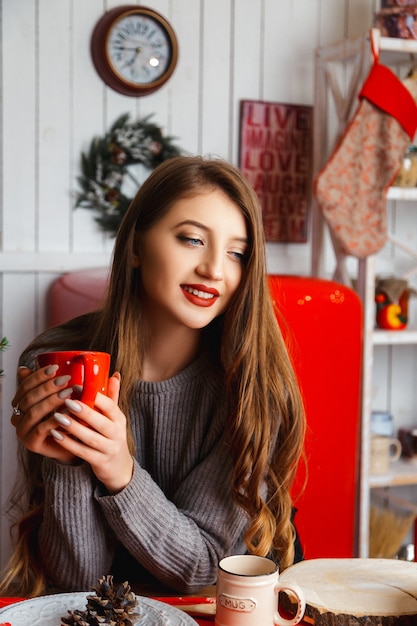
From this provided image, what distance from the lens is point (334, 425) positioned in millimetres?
1925

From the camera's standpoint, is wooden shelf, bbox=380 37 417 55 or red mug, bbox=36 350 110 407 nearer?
red mug, bbox=36 350 110 407

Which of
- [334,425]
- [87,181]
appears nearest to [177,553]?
[334,425]

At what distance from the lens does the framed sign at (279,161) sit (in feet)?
8.58

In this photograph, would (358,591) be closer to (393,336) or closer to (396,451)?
(393,336)

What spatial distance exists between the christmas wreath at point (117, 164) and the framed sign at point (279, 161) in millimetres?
271

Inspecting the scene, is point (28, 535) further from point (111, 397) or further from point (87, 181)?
point (87, 181)

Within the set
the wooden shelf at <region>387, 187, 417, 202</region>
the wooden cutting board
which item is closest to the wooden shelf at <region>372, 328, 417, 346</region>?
the wooden shelf at <region>387, 187, 417, 202</region>

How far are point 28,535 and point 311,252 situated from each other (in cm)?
169

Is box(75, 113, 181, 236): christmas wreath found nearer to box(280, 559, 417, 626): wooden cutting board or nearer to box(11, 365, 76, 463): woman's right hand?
box(11, 365, 76, 463): woman's right hand

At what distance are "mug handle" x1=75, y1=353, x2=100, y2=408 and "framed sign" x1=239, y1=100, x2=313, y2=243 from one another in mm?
1774

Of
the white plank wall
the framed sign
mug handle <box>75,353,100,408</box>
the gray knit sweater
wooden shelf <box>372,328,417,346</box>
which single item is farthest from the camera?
the framed sign

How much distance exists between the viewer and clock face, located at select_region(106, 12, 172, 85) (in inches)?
94.1

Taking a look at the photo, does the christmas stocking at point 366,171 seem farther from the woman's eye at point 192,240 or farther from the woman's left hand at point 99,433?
the woman's left hand at point 99,433

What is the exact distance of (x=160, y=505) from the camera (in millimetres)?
1078
